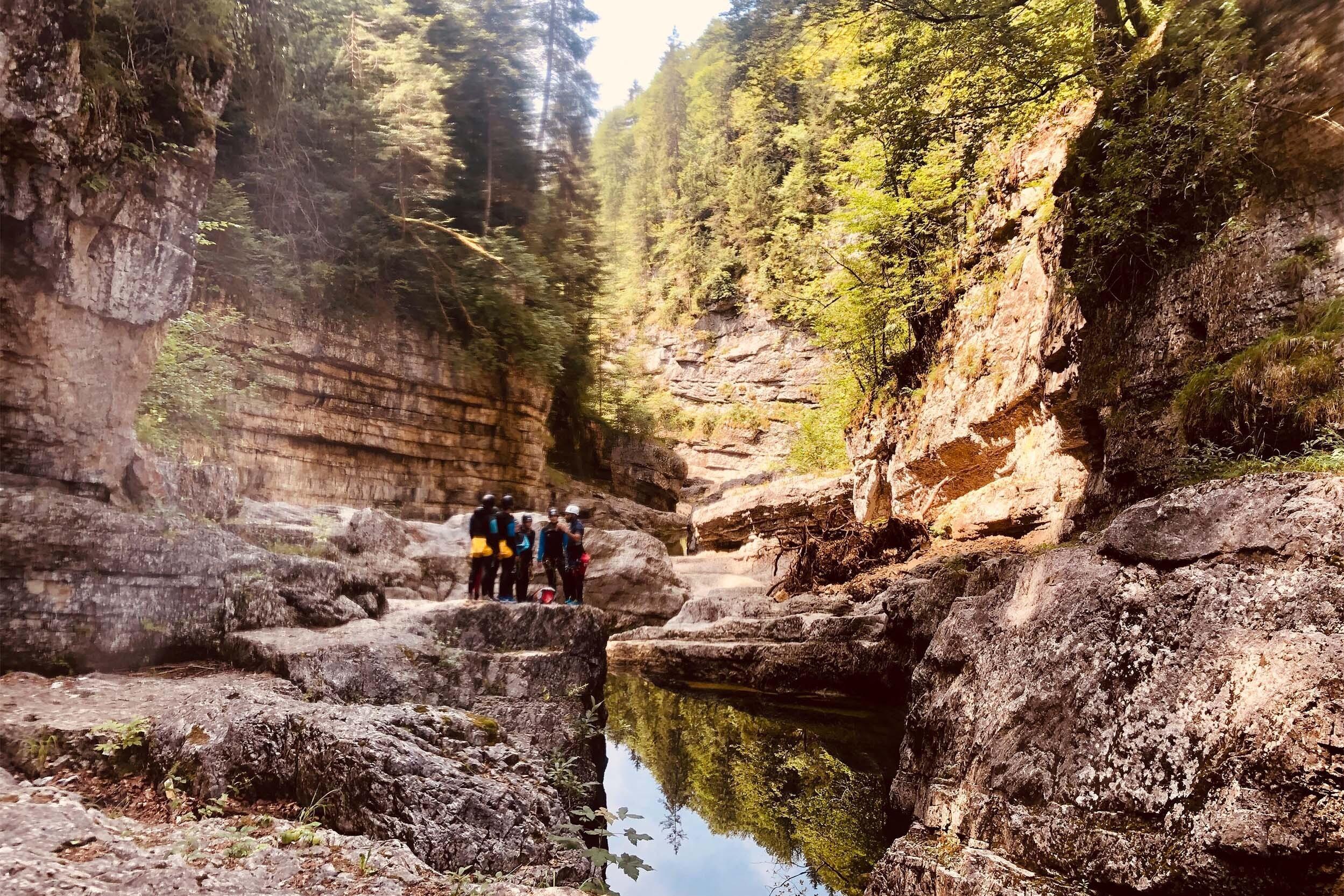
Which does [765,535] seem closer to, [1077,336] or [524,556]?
[524,556]

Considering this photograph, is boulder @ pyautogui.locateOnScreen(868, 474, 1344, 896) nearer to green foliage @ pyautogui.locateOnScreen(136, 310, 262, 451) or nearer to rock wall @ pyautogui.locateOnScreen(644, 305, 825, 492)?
green foliage @ pyautogui.locateOnScreen(136, 310, 262, 451)

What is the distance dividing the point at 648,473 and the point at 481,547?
1862 cm

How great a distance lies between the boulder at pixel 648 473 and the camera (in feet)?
86.9

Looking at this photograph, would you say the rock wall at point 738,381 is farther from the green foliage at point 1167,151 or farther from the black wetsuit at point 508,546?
the green foliage at point 1167,151

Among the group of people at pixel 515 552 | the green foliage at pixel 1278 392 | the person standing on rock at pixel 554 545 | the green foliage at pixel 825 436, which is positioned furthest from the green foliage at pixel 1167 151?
the green foliage at pixel 825 436

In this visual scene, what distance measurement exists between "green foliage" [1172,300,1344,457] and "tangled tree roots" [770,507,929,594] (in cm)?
746

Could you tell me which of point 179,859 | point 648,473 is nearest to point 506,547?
point 179,859

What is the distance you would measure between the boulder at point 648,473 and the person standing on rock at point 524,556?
16391mm

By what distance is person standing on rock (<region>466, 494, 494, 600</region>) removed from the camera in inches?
354

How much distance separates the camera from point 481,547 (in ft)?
29.4

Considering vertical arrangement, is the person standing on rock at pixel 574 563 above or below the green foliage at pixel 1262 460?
below

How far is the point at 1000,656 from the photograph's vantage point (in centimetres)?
501

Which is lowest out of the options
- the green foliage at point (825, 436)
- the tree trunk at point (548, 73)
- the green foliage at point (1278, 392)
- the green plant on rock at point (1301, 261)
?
the green foliage at point (1278, 392)

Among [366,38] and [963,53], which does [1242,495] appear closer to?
[963,53]
